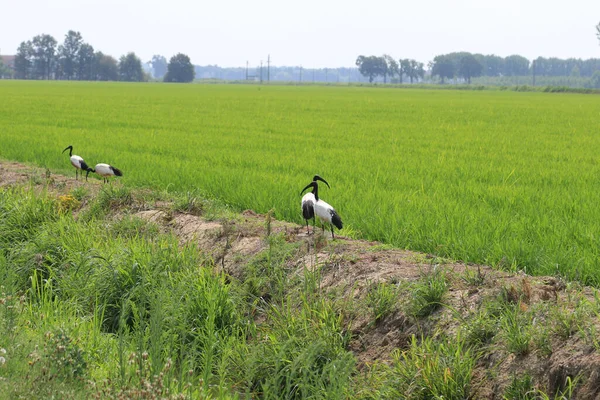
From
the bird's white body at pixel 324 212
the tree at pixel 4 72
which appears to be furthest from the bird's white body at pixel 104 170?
the tree at pixel 4 72

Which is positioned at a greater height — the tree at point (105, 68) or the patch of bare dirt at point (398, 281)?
the tree at point (105, 68)

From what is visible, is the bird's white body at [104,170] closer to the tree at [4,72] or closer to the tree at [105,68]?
the tree at [105,68]

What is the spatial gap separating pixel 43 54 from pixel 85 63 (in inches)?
425

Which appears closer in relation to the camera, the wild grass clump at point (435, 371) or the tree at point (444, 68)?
the wild grass clump at point (435, 371)

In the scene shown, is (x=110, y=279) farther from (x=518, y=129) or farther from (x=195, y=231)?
(x=518, y=129)

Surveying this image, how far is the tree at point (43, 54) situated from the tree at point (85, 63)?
6.66 metres

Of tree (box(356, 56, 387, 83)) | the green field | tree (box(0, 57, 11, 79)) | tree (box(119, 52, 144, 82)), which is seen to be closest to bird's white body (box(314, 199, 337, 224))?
the green field

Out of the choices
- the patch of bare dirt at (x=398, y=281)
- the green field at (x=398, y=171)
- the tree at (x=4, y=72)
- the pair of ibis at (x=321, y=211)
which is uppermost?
the tree at (x=4, y=72)

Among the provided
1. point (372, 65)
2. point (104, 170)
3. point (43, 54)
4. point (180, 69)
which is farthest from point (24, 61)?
point (104, 170)

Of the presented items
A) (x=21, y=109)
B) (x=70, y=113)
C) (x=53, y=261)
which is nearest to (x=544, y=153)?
(x=53, y=261)

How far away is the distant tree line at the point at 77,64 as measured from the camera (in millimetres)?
159625

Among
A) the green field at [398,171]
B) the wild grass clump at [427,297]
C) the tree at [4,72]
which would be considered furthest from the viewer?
the tree at [4,72]

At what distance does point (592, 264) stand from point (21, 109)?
27.2m

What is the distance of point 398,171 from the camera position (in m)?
11.7
